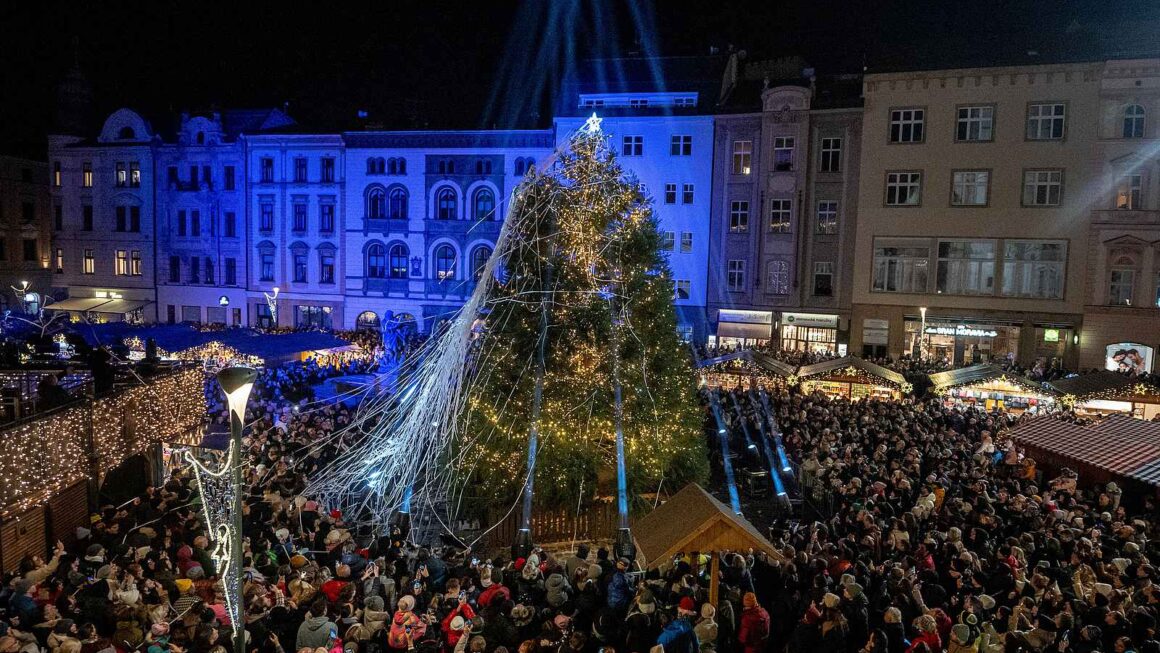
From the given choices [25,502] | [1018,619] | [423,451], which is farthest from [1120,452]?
[25,502]

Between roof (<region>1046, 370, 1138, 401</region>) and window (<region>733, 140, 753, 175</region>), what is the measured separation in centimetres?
1660

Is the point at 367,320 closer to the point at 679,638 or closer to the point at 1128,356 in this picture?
the point at 1128,356

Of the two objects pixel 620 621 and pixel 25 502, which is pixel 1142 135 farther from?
pixel 25 502

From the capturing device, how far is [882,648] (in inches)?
264

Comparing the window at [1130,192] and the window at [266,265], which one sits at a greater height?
the window at [1130,192]

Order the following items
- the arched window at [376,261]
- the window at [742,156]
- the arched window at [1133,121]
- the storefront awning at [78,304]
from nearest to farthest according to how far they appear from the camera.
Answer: the arched window at [1133,121] < the window at [742,156] < the arched window at [376,261] < the storefront awning at [78,304]

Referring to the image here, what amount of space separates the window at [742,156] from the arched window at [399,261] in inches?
699

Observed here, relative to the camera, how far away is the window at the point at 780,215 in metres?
32.2

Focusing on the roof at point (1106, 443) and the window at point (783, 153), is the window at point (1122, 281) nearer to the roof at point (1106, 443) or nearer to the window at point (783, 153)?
the window at point (783, 153)

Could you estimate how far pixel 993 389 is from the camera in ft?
68.5

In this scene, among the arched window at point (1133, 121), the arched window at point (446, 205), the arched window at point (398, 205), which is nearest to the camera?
the arched window at point (1133, 121)

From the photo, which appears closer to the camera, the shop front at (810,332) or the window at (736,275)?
the shop front at (810,332)

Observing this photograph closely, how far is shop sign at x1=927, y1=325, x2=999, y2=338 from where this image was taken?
3005cm

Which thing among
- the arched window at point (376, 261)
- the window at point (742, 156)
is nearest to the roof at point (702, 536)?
the window at point (742, 156)
